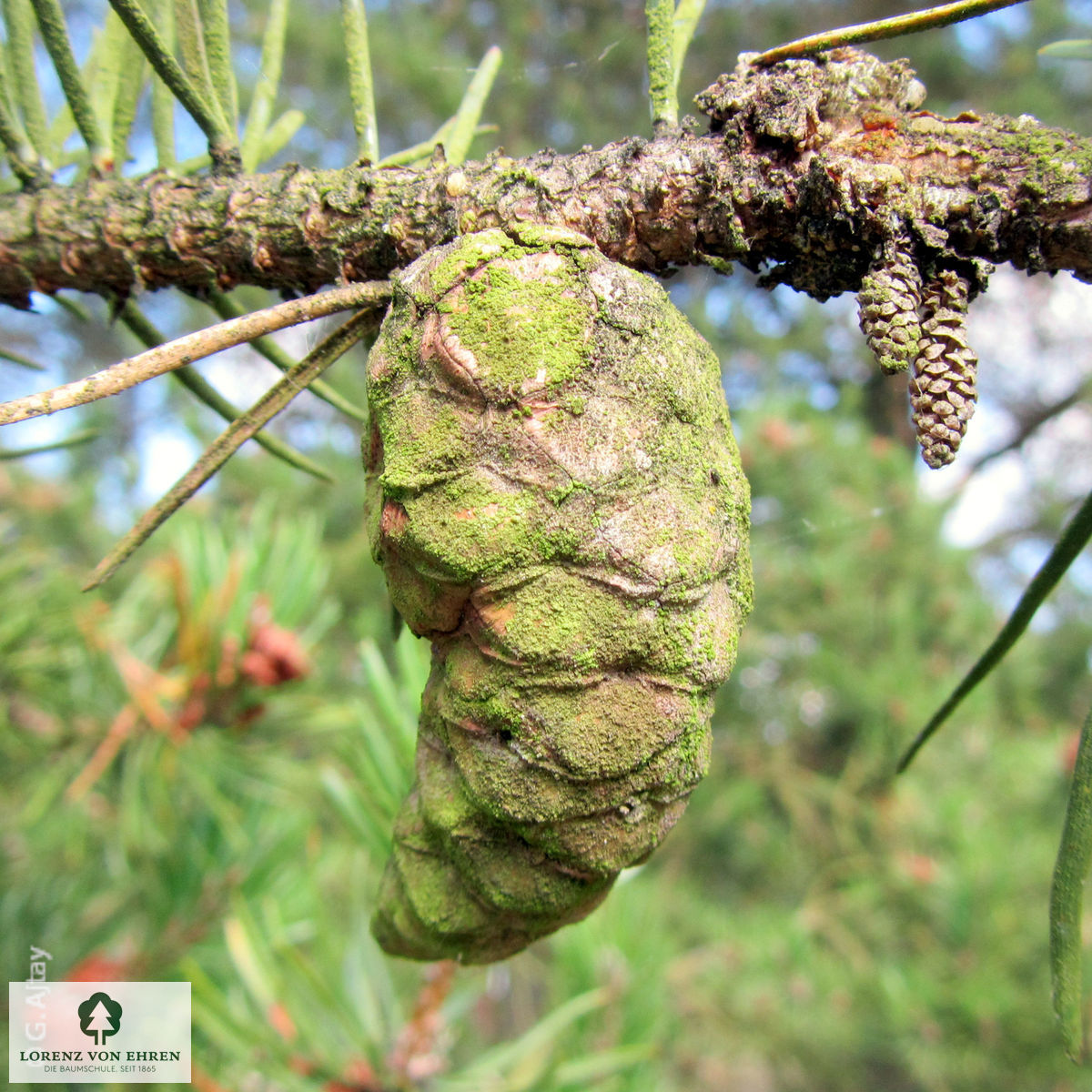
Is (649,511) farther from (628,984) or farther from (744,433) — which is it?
(744,433)

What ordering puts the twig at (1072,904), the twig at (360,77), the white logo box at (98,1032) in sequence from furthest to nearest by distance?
1. the white logo box at (98,1032)
2. the twig at (360,77)
3. the twig at (1072,904)

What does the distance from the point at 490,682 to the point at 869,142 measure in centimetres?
31

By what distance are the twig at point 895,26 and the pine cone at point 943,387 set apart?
0.41 feet

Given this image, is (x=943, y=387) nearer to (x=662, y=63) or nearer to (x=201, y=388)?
(x=662, y=63)

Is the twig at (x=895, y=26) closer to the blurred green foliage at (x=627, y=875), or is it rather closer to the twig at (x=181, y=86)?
the twig at (x=181, y=86)

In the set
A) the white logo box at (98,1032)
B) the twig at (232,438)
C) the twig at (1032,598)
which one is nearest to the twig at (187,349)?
the twig at (232,438)

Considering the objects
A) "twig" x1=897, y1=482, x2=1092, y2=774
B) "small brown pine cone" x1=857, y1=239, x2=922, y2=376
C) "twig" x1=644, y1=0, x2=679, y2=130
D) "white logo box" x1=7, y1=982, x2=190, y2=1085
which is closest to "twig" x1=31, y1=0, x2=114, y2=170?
"twig" x1=644, y1=0, x2=679, y2=130

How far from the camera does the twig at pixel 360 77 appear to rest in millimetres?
435

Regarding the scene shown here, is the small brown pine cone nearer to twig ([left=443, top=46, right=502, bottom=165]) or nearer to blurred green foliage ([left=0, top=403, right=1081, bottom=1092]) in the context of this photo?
twig ([left=443, top=46, right=502, bottom=165])

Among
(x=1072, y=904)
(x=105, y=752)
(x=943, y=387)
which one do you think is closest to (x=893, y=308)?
(x=943, y=387)

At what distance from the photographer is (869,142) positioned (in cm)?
37

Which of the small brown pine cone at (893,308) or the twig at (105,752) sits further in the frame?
the twig at (105,752)

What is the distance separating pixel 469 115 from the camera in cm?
51

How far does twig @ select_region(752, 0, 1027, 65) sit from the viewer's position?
34cm
